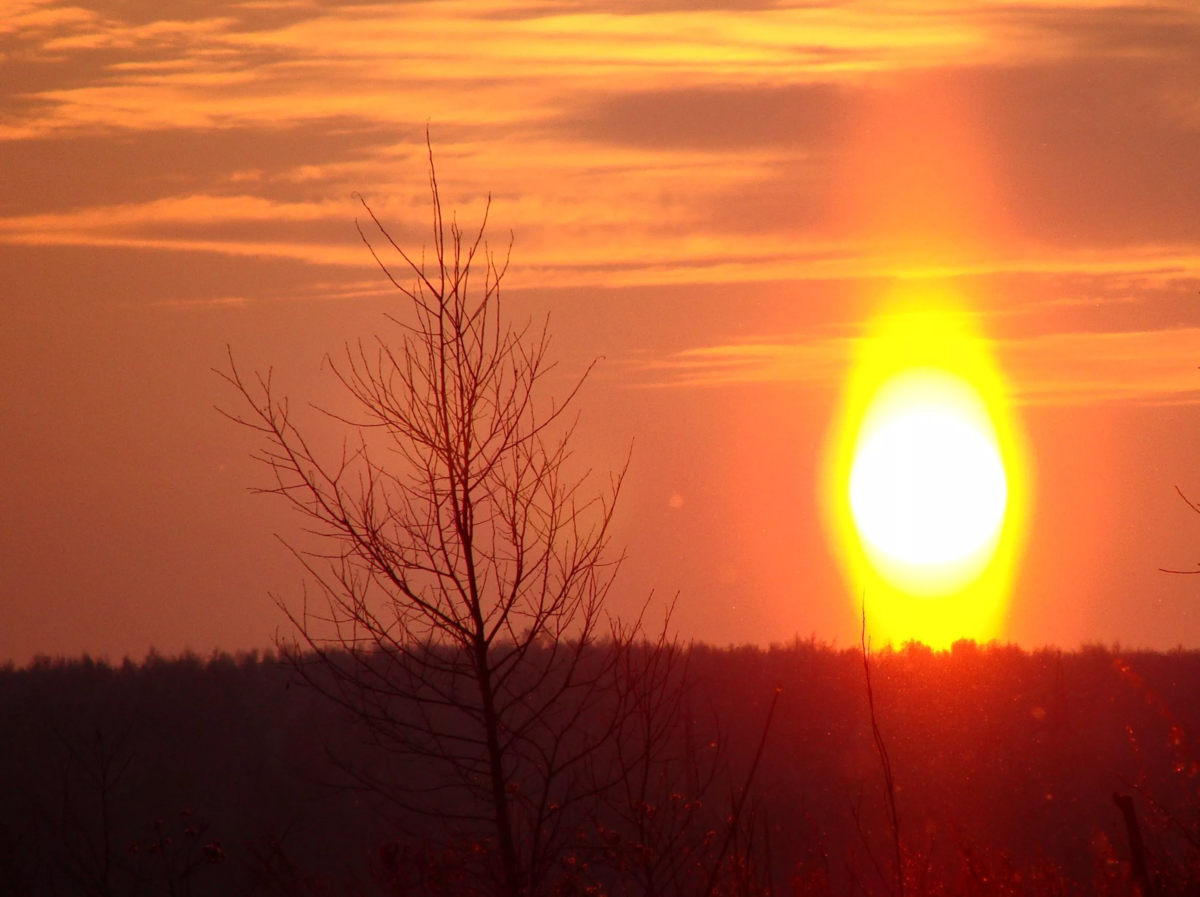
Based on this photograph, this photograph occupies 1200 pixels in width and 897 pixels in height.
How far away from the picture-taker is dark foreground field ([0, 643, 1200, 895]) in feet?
78.0

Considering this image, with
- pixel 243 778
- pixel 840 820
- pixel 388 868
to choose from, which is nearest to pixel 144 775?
pixel 243 778

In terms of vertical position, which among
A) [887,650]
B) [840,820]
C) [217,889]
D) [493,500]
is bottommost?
[217,889]

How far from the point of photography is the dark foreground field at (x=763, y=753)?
78.0ft

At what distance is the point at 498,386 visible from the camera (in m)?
6.64

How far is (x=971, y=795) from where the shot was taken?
25.5 m

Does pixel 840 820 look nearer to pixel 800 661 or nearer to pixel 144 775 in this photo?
pixel 800 661

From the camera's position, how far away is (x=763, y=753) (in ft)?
98.8

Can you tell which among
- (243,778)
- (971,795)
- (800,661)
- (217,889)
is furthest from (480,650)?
(800,661)

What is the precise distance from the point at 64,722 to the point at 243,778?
4.42 metres

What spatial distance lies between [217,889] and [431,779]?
205 inches

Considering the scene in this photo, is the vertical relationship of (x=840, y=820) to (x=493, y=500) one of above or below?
below

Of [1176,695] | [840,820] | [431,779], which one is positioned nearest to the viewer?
[840,820]

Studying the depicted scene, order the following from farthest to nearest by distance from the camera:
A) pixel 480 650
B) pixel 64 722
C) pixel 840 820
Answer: pixel 64 722, pixel 840 820, pixel 480 650

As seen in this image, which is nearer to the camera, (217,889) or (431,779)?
(217,889)
